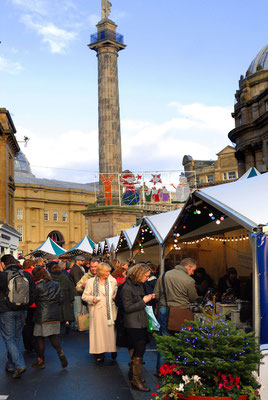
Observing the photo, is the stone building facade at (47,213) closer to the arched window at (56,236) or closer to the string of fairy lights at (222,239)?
the arched window at (56,236)

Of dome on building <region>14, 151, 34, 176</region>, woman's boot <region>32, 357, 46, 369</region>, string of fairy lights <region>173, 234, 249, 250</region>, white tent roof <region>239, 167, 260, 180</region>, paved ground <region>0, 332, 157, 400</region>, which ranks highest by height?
dome on building <region>14, 151, 34, 176</region>

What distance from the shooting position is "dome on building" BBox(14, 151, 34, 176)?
102312 mm

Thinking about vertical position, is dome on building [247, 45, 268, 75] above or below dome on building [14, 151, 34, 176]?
below

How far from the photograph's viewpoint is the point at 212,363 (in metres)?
4.33

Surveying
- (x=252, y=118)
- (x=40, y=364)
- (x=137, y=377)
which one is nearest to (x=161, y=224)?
(x=40, y=364)

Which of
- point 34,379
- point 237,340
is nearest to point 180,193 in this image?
point 34,379

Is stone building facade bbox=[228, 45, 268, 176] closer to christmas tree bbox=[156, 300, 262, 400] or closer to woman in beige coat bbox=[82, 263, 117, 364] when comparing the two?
woman in beige coat bbox=[82, 263, 117, 364]

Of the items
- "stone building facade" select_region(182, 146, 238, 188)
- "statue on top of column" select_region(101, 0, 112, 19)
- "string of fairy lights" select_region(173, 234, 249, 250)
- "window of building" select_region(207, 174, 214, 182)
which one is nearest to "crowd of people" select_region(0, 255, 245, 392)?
"string of fairy lights" select_region(173, 234, 249, 250)

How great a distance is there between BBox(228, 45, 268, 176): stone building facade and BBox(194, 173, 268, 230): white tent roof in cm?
2863

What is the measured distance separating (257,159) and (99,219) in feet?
45.4

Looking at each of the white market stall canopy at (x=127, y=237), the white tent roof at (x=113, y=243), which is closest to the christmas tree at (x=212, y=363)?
the white market stall canopy at (x=127, y=237)

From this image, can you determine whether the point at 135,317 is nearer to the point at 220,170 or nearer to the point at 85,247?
the point at 85,247

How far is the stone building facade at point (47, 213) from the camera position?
82438 millimetres

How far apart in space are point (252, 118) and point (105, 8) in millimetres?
15677
